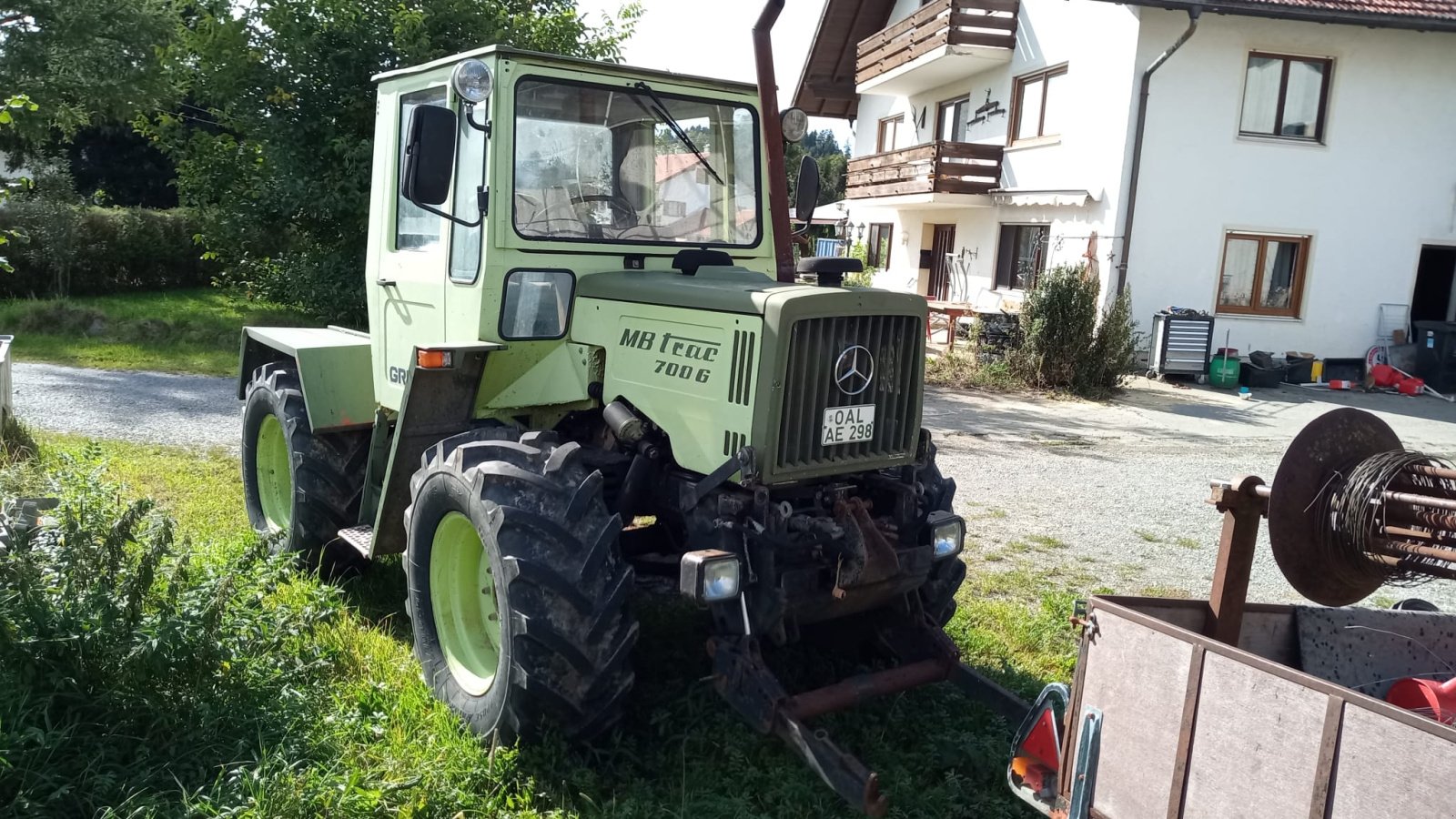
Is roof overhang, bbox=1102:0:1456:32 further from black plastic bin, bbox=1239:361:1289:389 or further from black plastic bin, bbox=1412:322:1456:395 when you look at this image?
black plastic bin, bbox=1239:361:1289:389

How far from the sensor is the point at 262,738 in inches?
137

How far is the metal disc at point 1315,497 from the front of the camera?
2916 mm

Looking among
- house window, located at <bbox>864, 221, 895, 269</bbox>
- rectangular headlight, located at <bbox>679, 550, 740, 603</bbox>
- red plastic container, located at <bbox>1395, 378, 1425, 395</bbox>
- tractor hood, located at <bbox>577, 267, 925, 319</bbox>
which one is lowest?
rectangular headlight, located at <bbox>679, 550, 740, 603</bbox>

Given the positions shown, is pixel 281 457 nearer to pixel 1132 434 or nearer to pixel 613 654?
pixel 613 654

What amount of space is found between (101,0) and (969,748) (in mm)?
16829

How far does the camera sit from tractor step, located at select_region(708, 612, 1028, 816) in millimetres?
3152

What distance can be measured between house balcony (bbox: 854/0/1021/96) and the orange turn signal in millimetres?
15786

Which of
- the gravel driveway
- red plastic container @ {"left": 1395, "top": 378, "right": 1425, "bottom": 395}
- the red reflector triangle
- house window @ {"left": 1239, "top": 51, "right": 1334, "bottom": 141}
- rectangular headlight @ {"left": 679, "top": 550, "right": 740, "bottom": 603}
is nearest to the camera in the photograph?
the red reflector triangle

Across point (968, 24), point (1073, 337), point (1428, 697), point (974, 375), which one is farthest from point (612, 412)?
point (968, 24)

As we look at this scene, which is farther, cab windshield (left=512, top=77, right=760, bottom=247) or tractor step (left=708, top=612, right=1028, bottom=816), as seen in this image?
cab windshield (left=512, top=77, right=760, bottom=247)

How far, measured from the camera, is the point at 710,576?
330 centimetres

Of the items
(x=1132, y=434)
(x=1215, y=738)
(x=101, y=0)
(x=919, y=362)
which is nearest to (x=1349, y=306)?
(x=1132, y=434)

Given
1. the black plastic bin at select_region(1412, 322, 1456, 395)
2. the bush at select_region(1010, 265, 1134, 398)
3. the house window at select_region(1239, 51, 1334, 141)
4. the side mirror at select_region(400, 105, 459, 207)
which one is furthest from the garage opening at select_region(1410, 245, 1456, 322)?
the side mirror at select_region(400, 105, 459, 207)

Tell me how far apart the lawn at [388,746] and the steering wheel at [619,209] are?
179cm
